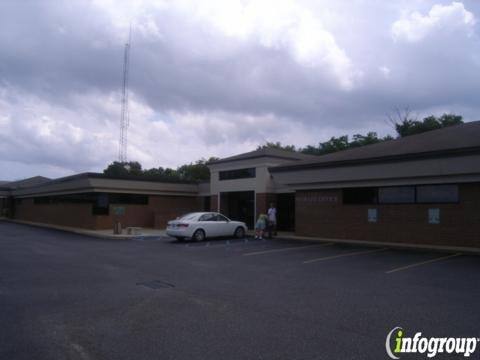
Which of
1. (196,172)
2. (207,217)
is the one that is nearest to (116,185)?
(207,217)

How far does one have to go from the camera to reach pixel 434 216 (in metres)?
16.7

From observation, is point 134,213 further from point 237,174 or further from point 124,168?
point 124,168

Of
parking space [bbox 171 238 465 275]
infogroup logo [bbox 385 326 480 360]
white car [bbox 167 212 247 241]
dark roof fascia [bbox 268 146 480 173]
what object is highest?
dark roof fascia [bbox 268 146 480 173]

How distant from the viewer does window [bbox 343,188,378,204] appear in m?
19.0

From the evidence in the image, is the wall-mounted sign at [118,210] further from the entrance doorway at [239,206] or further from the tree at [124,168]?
the tree at [124,168]

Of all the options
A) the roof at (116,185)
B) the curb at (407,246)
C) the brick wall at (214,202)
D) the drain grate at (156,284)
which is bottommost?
the drain grate at (156,284)

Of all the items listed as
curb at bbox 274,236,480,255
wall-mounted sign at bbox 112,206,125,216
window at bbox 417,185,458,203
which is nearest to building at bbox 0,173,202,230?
wall-mounted sign at bbox 112,206,125,216

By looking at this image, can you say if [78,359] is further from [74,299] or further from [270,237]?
[270,237]

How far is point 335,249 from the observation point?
16875 mm

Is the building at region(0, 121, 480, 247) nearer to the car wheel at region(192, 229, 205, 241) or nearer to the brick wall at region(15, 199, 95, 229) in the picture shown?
the brick wall at region(15, 199, 95, 229)

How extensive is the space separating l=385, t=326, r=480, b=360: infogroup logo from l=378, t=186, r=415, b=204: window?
497 inches

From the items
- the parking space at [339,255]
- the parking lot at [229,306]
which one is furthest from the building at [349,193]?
the parking lot at [229,306]

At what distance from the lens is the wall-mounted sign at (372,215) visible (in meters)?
18.7

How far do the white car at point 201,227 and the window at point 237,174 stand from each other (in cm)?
584
